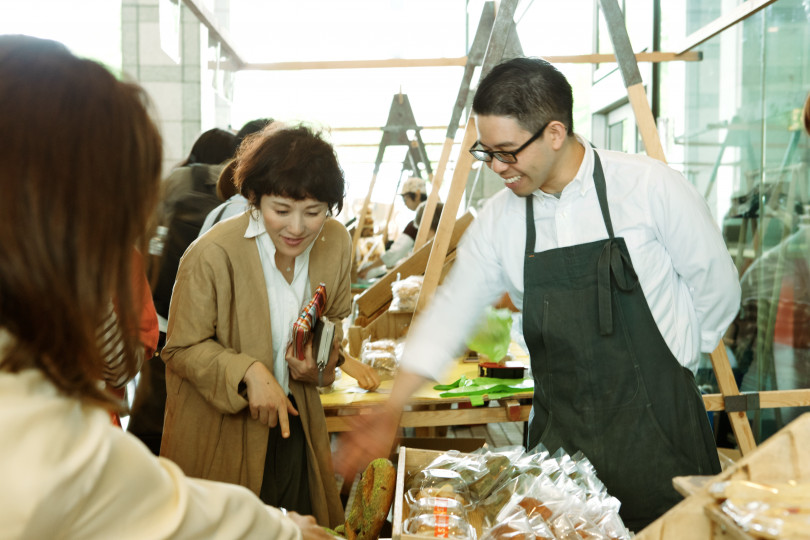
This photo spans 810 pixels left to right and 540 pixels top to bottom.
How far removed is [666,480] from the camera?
1818 millimetres

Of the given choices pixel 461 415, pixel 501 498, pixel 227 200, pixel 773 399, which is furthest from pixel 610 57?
pixel 501 498

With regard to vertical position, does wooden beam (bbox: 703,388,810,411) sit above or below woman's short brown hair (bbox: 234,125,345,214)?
below

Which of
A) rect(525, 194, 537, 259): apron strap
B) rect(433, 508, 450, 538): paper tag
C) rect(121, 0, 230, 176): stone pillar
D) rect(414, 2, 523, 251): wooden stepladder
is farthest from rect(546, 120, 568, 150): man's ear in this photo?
rect(121, 0, 230, 176): stone pillar

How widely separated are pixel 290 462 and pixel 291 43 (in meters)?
7.14

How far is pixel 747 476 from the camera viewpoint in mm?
1043

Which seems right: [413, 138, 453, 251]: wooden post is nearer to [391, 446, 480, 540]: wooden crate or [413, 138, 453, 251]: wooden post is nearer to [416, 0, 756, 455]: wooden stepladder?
[416, 0, 756, 455]: wooden stepladder

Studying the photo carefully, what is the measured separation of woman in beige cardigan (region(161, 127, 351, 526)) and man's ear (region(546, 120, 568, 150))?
617 millimetres

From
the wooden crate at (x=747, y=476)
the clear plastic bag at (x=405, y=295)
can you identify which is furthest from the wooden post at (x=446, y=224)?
the wooden crate at (x=747, y=476)

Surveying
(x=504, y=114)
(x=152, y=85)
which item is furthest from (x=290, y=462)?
(x=152, y=85)

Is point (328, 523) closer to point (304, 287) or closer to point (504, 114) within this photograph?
point (304, 287)

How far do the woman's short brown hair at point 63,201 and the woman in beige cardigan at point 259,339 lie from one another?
3.75 feet

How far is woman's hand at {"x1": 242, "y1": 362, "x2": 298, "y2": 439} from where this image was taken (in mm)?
1978

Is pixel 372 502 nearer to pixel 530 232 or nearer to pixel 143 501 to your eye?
pixel 143 501

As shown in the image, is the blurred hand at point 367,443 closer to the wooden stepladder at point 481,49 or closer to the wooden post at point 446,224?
the wooden post at point 446,224
